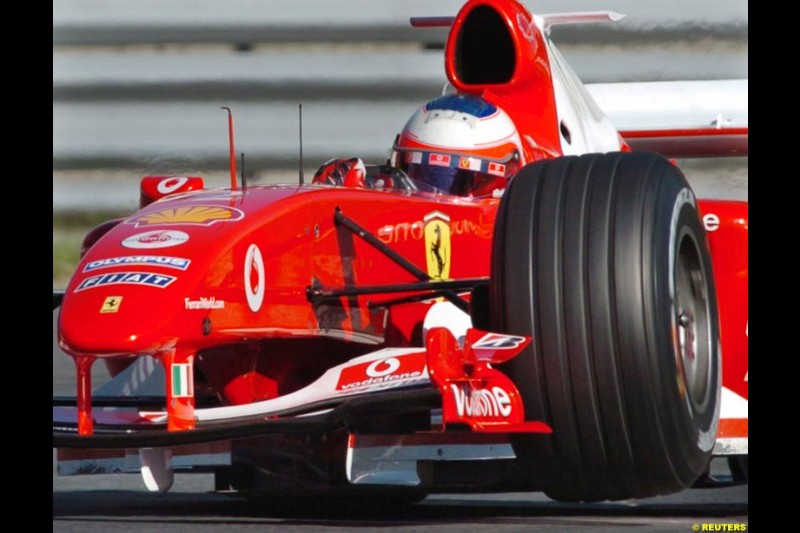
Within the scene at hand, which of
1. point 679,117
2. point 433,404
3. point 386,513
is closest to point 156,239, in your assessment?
point 433,404

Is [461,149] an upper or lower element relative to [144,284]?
upper

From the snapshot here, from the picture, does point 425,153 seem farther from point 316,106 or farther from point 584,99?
point 316,106

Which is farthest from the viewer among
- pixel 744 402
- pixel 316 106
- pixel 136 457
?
pixel 316 106

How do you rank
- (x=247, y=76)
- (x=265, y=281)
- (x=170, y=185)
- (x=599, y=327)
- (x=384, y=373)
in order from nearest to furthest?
(x=599, y=327), (x=384, y=373), (x=265, y=281), (x=170, y=185), (x=247, y=76)

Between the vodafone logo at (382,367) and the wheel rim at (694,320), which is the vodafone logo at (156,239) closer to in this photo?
the vodafone logo at (382,367)

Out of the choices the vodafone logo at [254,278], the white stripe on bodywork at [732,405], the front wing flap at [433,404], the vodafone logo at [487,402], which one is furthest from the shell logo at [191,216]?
the white stripe on bodywork at [732,405]

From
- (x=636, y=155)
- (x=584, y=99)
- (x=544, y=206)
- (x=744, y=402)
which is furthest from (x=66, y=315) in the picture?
Answer: (x=584, y=99)

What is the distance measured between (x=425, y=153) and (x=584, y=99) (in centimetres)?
122

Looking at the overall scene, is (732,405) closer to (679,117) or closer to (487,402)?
(487,402)

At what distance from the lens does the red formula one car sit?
459 centimetres

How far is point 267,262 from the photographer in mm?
5027

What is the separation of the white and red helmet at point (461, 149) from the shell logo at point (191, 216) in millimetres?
1135

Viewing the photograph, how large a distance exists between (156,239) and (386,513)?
126 cm

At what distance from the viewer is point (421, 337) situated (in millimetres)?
5680
